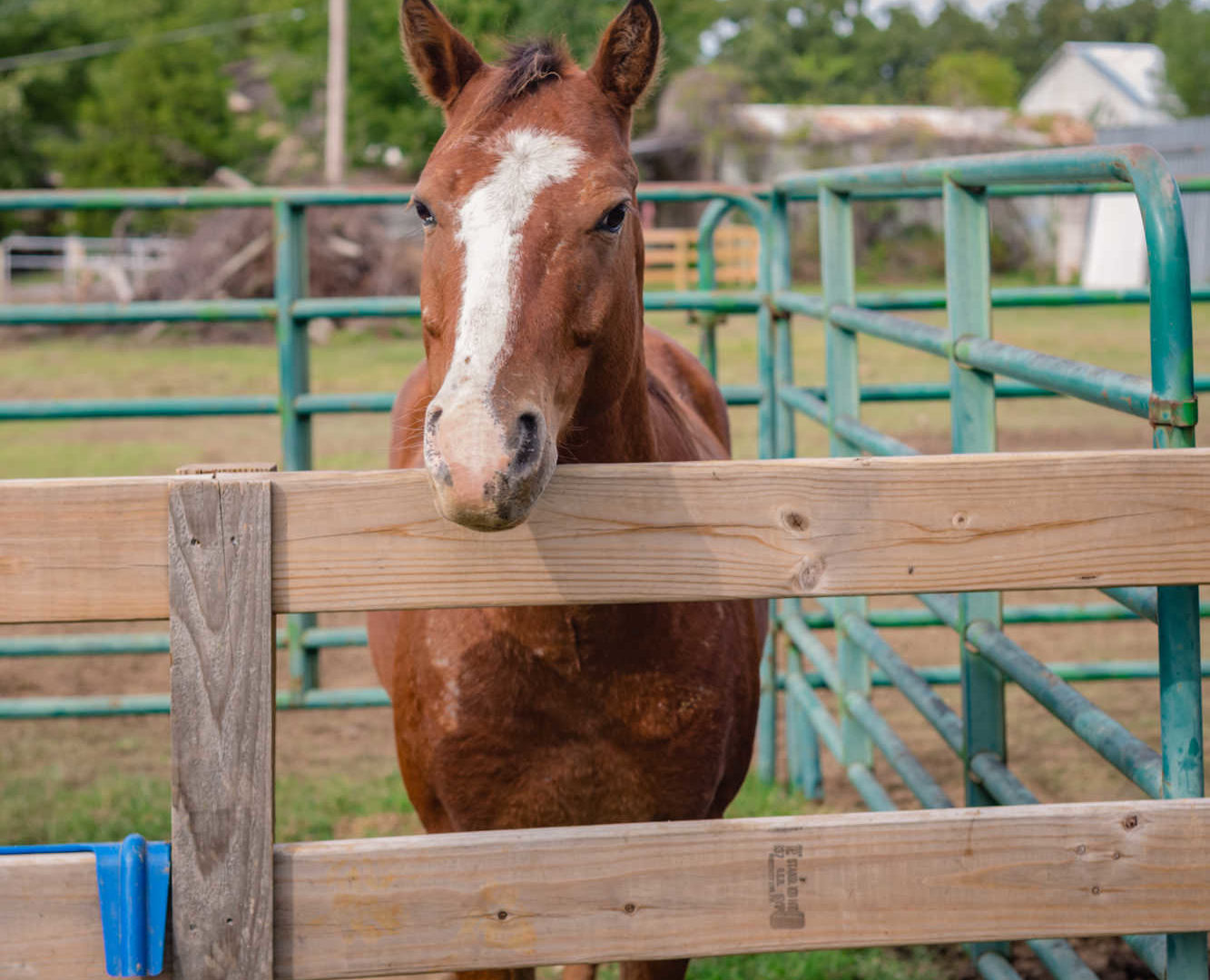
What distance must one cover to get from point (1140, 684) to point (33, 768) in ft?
14.8

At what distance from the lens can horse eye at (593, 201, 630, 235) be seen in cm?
194

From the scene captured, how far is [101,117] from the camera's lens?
97.5ft

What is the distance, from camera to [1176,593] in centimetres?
172

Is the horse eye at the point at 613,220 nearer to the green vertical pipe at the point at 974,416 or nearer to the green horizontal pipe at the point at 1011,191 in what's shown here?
the green vertical pipe at the point at 974,416

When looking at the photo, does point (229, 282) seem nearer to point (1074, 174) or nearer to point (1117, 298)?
point (1117, 298)

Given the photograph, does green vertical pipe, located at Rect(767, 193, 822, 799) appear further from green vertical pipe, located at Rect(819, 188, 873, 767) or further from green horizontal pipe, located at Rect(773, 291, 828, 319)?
green vertical pipe, located at Rect(819, 188, 873, 767)

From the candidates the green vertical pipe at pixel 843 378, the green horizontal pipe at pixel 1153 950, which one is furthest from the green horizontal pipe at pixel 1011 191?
the green horizontal pipe at pixel 1153 950

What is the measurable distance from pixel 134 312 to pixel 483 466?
3.30 m

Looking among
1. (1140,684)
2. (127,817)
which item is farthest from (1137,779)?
(1140,684)

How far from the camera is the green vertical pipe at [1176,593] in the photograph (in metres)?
1.72

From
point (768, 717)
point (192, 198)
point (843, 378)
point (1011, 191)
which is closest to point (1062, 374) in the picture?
point (843, 378)

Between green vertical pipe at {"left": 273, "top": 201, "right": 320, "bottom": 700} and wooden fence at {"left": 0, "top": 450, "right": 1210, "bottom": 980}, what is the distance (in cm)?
288

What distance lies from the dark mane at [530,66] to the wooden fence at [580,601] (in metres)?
0.76

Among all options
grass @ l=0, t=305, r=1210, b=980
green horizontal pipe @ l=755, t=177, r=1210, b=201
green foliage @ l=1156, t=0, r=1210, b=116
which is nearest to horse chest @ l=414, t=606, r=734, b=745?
grass @ l=0, t=305, r=1210, b=980
